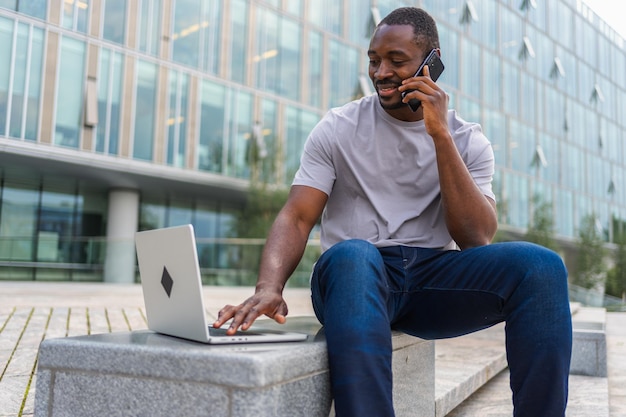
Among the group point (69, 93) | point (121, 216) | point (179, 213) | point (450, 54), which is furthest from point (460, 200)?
point (450, 54)

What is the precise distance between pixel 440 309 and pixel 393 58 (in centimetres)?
107

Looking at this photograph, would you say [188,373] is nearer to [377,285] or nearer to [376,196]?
[377,285]

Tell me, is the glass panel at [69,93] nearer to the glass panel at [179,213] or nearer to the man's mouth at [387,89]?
the glass panel at [179,213]

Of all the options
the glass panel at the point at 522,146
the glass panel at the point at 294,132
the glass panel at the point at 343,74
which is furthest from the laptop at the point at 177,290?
the glass panel at the point at 522,146

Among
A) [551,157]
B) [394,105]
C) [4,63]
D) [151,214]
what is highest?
[551,157]

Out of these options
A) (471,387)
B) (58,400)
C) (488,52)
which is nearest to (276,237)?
(58,400)

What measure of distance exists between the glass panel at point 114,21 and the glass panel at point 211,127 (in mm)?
3295

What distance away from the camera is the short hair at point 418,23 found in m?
2.55

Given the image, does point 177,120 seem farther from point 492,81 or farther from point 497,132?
point 492,81

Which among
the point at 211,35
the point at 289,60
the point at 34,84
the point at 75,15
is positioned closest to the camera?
the point at 34,84

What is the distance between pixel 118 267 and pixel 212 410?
17.8 m

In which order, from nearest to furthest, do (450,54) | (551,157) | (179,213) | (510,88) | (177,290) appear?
(177,290), (179,213), (450,54), (510,88), (551,157)

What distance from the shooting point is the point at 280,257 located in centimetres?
224

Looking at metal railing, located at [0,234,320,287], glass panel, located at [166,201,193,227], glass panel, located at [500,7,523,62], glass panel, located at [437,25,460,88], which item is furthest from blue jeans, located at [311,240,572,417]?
glass panel, located at [500,7,523,62]
